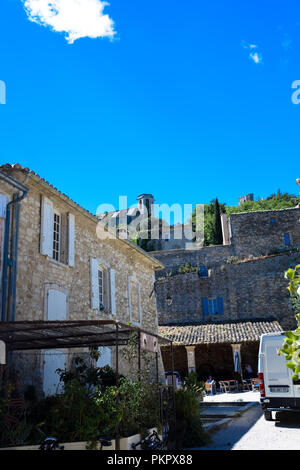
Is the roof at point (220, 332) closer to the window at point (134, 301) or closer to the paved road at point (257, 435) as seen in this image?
the window at point (134, 301)

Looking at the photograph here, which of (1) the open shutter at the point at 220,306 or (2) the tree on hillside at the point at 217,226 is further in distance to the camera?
(2) the tree on hillside at the point at 217,226

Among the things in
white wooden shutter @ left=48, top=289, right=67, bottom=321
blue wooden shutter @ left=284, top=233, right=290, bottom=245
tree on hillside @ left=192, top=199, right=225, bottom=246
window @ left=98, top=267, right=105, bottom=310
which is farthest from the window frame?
tree on hillside @ left=192, top=199, right=225, bottom=246

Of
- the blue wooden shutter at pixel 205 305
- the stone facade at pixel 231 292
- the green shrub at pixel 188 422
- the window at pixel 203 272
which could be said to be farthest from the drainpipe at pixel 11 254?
the window at pixel 203 272

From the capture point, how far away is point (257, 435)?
25.8 ft

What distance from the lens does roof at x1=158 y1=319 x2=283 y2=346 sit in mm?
21078

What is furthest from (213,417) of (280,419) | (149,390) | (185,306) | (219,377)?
(185,306)

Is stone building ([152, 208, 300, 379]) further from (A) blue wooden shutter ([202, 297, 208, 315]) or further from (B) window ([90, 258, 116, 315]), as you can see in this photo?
(B) window ([90, 258, 116, 315])

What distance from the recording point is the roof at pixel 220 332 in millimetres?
21078

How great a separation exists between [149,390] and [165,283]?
23.8m

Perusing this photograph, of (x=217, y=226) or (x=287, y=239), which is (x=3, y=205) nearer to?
(x=287, y=239)

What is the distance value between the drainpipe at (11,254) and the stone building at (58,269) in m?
0.10

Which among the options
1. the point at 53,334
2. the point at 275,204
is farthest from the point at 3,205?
the point at 275,204

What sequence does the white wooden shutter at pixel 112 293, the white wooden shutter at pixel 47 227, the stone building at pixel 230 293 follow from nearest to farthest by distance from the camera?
the white wooden shutter at pixel 47 227
the white wooden shutter at pixel 112 293
the stone building at pixel 230 293

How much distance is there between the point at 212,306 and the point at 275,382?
21.6 metres
